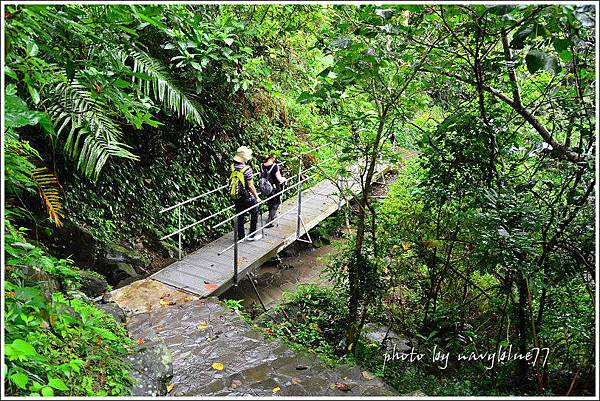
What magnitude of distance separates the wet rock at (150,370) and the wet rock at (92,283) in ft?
6.26

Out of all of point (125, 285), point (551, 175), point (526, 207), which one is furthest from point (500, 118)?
point (125, 285)

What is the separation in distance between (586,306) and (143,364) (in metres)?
3.29

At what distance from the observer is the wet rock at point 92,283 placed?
4.79 m

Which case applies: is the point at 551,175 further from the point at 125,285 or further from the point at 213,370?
the point at 125,285

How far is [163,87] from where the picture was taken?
567 centimetres

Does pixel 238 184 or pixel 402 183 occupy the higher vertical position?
pixel 402 183

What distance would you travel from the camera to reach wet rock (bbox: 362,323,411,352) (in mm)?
4520

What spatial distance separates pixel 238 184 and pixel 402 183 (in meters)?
2.33

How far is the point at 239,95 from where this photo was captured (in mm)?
8500

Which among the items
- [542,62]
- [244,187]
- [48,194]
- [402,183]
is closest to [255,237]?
[244,187]

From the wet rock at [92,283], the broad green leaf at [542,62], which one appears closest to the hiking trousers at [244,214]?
the wet rock at [92,283]

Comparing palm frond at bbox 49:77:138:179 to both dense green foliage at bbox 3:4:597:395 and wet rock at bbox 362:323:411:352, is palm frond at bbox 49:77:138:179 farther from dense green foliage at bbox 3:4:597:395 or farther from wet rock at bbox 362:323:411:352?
wet rock at bbox 362:323:411:352

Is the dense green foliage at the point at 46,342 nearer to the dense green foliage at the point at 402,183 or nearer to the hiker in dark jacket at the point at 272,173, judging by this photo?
the dense green foliage at the point at 402,183

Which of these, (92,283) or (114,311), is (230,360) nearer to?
(114,311)
